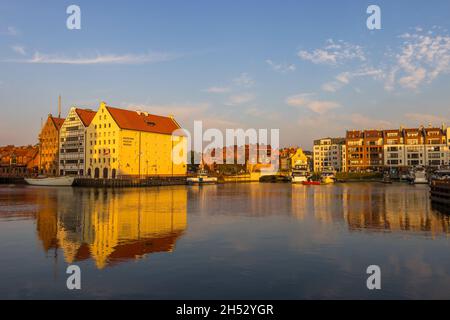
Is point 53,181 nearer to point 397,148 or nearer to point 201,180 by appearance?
point 201,180

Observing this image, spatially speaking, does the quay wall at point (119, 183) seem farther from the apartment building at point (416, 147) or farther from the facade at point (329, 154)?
the facade at point (329, 154)

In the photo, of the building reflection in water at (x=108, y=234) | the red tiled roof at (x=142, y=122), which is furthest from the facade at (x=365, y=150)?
the building reflection in water at (x=108, y=234)

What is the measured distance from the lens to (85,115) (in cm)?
12344

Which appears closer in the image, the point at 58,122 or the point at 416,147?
the point at 58,122

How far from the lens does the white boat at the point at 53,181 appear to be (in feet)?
347

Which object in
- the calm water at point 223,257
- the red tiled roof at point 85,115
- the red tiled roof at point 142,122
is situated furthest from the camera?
the red tiled roof at point 85,115

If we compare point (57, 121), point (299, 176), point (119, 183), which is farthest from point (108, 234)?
point (57, 121)

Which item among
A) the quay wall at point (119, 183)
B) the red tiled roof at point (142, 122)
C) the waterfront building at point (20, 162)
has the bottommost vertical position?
the quay wall at point (119, 183)

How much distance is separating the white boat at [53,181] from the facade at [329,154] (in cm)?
11541

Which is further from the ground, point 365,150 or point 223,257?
point 365,150

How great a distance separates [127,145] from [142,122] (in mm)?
12445

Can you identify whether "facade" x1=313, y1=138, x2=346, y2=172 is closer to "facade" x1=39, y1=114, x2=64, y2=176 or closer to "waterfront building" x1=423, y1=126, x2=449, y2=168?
"waterfront building" x1=423, y1=126, x2=449, y2=168

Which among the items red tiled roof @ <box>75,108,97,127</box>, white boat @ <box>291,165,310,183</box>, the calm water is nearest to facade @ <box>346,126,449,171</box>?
white boat @ <box>291,165,310,183</box>

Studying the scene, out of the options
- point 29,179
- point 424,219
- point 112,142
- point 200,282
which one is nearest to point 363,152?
point 112,142
